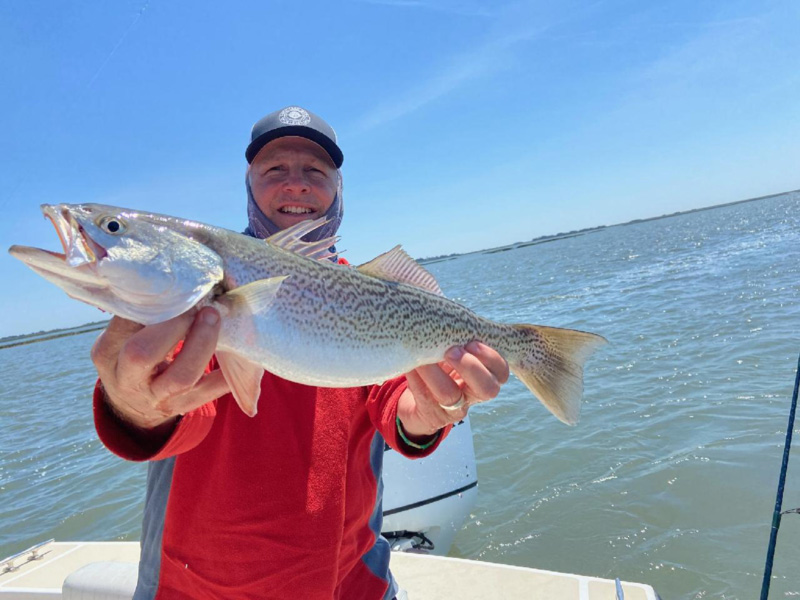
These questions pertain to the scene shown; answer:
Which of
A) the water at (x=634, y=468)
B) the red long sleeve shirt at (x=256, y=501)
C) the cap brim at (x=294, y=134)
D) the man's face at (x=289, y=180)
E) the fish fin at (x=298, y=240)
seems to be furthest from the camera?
the water at (x=634, y=468)

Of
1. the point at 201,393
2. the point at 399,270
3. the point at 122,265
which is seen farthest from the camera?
the point at 399,270

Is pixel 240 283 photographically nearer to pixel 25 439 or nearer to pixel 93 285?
pixel 93 285

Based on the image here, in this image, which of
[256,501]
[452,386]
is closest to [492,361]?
[452,386]

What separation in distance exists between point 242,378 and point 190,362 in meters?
0.25

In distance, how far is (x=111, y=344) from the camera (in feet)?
6.48

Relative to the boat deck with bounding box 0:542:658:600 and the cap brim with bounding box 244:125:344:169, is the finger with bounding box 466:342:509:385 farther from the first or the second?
the boat deck with bounding box 0:542:658:600

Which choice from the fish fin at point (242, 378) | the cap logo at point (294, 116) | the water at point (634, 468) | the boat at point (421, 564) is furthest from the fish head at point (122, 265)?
the water at point (634, 468)

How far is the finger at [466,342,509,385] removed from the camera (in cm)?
269

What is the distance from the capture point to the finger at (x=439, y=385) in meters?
2.58

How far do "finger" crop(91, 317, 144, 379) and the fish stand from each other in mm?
59

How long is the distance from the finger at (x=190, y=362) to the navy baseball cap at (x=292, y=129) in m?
1.67

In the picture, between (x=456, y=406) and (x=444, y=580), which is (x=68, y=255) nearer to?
(x=456, y=406)

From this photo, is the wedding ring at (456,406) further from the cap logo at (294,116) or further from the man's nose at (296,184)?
the cap logo at (294,116)

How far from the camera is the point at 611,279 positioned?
28406mm
